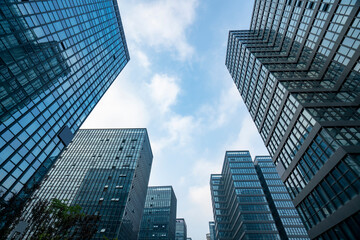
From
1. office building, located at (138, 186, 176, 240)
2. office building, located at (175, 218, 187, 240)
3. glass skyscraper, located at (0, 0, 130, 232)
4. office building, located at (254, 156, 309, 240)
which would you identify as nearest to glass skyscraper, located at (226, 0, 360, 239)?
glass skyscraper, located at (0, 0, 130, 232)

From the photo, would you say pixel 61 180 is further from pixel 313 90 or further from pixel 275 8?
pixel 275 8

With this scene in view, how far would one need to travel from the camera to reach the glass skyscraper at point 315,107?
22578mm

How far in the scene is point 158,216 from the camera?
366ft

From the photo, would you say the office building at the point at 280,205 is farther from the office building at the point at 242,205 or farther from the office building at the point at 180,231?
the office building at the point at 180,231

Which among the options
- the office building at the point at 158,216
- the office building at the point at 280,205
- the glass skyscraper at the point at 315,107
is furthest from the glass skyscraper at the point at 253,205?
the glass skyscraper at the point at 315,107

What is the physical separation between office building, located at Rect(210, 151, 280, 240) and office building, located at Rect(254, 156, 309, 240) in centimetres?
498

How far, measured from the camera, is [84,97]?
44.4 metres

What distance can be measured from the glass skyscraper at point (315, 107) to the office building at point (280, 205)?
174 ft

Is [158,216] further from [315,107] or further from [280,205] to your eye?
[315,107]

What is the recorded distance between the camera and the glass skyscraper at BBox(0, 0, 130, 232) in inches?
955

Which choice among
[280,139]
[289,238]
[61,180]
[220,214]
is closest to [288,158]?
[280,139]

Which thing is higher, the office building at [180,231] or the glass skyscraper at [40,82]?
the office building at [180,231]

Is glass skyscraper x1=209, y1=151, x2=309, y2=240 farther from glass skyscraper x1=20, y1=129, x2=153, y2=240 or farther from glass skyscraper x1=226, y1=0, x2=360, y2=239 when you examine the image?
glass skyscraper x1=226, y1=0, x2=360, y2=239

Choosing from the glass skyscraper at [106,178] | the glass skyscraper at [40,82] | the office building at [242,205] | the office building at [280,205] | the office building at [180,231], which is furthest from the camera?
the office building at [180,231]
